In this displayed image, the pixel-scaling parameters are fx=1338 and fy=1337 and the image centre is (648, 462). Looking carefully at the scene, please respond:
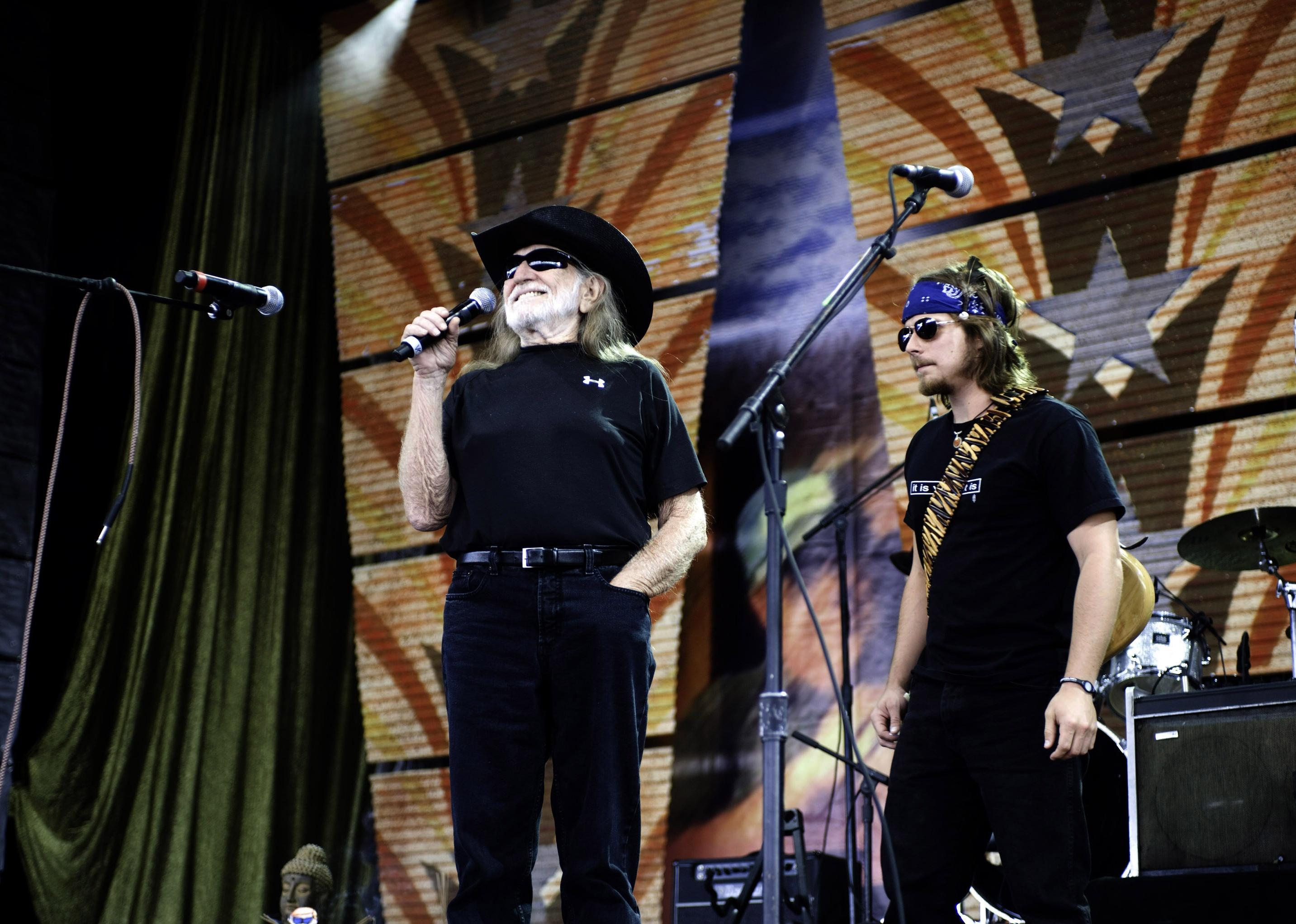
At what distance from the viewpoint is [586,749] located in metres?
2.11

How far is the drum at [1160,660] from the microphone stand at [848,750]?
0.77 m

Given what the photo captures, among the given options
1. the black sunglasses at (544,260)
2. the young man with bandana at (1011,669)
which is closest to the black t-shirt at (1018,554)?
the young man with bandana at (1011,669)

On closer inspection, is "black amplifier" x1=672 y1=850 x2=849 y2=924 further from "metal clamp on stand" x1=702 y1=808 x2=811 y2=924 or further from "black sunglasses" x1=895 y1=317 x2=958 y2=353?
"black sunglasses" x1=895 y1=317 x2=958 y2=353

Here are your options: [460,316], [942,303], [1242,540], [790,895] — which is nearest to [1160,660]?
[1242,540]

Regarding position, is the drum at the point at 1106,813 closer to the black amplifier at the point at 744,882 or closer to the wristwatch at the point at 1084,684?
the black amplifier at the point at 744,882

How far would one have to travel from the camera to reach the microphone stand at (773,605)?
2.26 metres

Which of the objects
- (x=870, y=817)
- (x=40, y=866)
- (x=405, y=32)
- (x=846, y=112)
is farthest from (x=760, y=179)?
(x=40, y=866)

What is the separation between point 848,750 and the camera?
11.9 ft

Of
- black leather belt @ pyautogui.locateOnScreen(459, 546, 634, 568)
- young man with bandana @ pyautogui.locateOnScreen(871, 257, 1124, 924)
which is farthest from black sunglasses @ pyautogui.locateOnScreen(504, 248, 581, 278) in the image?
young man with bandana @ pyautogui.locateOnScreen(871, 257, 1124, 924)

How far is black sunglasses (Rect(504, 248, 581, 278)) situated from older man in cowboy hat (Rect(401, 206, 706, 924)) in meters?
0.03

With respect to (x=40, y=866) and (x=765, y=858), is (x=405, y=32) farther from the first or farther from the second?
(x=765, y=858)

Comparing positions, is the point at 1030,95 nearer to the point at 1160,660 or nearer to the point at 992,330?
the point at 1160,660

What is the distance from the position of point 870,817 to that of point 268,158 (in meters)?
4.36

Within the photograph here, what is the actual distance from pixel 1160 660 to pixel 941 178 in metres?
1.82
